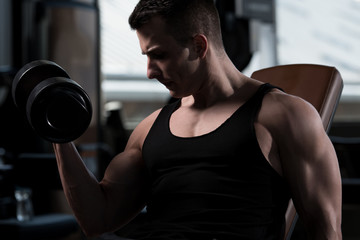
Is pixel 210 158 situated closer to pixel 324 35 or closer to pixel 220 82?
pixel 220 82

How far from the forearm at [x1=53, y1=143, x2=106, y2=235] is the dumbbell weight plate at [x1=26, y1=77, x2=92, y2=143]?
0.08m

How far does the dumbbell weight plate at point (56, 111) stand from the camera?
1.09 m

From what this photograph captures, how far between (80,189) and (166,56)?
0.34 metres

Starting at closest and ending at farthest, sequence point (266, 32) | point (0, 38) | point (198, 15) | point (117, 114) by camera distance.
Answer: point (198, 15), point (266, 32), point (0, 38), point (117, 114)

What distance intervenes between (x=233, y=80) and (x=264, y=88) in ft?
0.27

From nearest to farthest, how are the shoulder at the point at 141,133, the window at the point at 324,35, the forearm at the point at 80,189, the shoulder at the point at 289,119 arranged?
the shoulder at the point at 289,119 → the forearm at the point at 80,189 → the shoulder at the point at 141,133 → the window at the point at 324,35

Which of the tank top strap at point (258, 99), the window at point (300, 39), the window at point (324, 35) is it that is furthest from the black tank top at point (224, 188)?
the window at point (324, 35)

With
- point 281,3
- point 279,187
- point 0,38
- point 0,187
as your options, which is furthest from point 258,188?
point 281,3

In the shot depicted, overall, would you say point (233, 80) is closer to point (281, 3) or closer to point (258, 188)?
point (258, 188)

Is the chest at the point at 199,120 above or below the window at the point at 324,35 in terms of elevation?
above

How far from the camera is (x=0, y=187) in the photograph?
105 inches

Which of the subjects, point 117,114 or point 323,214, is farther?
point 117,114

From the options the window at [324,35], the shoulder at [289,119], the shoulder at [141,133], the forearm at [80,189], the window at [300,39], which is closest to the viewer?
the shoulder at [289,119]

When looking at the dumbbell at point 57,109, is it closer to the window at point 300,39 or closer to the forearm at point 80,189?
the forearm at point 80,189
